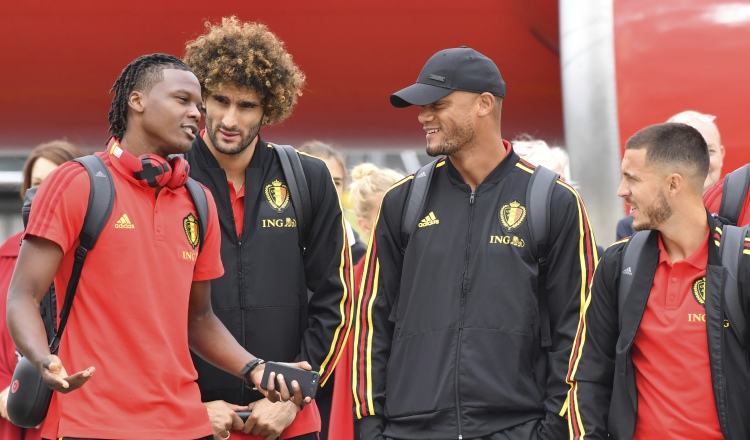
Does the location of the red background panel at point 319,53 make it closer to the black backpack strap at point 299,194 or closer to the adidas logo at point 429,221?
the black backpack strap at point 299,194

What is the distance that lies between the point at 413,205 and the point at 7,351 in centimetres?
197

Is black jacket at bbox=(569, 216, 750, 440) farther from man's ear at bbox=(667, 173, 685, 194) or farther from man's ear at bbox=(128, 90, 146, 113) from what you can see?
man's ear at bbox=(128, 90, 146, 113)

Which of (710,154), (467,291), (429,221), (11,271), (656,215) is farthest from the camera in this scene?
(710,154)

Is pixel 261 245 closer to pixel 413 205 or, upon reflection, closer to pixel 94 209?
pixel 413 205

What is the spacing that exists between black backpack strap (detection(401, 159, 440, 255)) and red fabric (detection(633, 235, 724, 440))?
912mm

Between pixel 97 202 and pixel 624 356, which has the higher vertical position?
pixel 97 202

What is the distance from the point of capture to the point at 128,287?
3613mm

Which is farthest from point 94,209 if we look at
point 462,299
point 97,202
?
point 462,299

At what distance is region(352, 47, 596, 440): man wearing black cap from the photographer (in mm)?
4094

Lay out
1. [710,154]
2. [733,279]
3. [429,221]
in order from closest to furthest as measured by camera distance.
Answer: [733,279]
[429,221]
[710,154]

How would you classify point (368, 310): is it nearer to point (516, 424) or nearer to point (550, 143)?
point (516, 424)

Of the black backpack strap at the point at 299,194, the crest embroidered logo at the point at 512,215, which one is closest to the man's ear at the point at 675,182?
the crest embroidered logo at the point at 512,215

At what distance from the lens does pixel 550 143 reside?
29.0 ft

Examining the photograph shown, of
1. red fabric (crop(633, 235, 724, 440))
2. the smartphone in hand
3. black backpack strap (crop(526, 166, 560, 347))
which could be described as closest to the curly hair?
black backpack strap (crop(526, 166, 560, 347))
